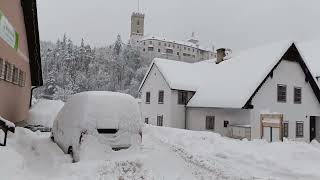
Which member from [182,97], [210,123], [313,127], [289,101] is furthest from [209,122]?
[313,127]

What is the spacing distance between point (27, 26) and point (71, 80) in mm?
62886

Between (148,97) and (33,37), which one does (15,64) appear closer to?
(33,37)

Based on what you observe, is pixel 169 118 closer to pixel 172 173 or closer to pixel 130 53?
pixel 172 173

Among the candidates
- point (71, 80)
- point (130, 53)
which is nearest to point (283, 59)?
point (71, 80)

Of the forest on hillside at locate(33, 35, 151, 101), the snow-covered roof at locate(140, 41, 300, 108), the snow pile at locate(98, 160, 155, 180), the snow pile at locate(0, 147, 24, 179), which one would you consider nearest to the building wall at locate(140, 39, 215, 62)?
the forest on hillside at locate(33, 35, 151, 101)

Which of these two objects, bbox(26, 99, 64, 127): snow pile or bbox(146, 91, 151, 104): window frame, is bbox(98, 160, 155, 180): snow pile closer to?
bbox(26, 99, 64, 127): snow pile

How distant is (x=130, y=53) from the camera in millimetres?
94625

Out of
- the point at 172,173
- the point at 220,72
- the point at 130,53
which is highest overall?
the point at 130,53

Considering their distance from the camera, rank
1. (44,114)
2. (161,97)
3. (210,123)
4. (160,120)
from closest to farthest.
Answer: (44,114) → (210,123) → (161,97) → (160,120)

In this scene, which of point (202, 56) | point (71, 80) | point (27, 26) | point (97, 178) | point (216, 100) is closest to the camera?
point (97, 178)

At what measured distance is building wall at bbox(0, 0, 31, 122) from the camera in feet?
44.0

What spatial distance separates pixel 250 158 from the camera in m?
12.2

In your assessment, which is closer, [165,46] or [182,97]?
[182,97]

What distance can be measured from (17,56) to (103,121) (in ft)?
28.4
